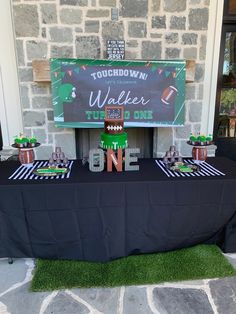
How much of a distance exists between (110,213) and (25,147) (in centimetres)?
77

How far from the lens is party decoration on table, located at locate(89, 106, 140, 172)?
163 cm

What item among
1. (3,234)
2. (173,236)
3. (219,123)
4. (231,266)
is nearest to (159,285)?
(173,236)

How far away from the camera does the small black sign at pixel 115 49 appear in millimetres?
2150

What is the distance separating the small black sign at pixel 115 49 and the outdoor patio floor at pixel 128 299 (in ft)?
6.00

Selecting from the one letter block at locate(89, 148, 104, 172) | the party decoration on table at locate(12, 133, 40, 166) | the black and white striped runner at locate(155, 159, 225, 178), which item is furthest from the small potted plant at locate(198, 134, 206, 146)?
the party decoration on table at locate(12, 133, 40, 166)

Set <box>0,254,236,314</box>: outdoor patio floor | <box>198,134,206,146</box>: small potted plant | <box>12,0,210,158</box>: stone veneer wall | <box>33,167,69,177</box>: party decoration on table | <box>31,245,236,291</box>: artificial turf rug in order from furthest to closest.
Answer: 1. <box>12,0,210,158</box>: stone veneer wall
2. <box>198,134,206,146</box>: small potted plant
3. <box>33,167,69,177</box>: party decoration on table
4. <box>31,245,236,291</box>: artificial turf rug
5. <box>0,254,236,314</box>: outdoor patio floor

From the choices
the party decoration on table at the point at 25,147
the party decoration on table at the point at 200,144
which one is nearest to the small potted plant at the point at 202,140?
the party decoration on table at the point at 200,144

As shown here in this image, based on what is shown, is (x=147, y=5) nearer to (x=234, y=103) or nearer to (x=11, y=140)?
(x=234, y=103)

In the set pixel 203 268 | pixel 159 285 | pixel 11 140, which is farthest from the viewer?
pixel 11 140

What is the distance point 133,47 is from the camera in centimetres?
223

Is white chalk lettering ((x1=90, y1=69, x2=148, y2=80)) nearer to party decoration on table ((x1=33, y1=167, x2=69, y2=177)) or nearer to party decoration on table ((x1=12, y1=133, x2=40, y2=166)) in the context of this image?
party decoration on table ((x1=12, y1=133, x2=40, y2=166))

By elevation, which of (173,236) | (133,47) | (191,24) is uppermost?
(191,24)

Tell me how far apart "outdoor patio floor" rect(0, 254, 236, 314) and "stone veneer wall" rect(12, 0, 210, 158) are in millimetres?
1398

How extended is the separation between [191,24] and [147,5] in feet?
1.45
